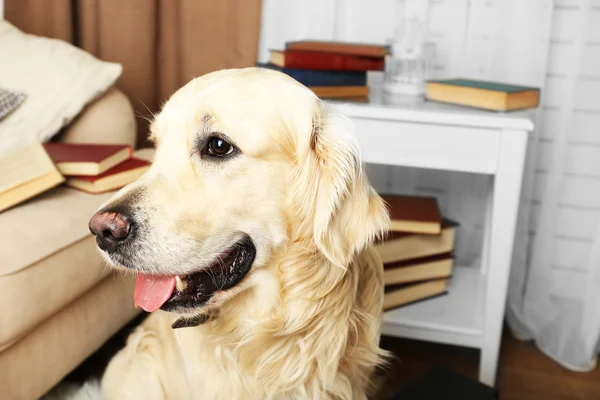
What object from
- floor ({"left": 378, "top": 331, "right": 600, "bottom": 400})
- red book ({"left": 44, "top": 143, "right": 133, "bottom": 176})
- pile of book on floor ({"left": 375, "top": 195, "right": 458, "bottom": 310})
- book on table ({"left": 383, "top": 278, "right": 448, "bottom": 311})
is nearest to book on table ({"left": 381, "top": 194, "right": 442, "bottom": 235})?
pile of book on floor ({"left": 375, "top": 195, "right": 458, "bottom": 310})

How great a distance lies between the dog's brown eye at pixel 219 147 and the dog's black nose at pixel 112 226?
6.3 inches

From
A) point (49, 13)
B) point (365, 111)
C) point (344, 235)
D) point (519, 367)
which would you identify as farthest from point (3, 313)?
point (519, 367)

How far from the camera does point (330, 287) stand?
993mm

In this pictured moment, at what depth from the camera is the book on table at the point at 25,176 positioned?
1.17 m

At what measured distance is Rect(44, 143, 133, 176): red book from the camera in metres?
1.30

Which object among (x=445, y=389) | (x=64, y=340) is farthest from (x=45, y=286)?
(x=445, y=389)

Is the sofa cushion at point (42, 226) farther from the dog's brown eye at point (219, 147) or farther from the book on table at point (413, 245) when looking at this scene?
the book on table at point (413, 245)

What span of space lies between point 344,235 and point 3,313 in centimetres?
57

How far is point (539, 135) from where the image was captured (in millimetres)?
1770

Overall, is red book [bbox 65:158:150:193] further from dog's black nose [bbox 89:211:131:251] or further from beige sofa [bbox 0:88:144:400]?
dog's black nose [bbox 89:211:131:251]

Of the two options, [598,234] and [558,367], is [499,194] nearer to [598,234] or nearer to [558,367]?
[598,234]

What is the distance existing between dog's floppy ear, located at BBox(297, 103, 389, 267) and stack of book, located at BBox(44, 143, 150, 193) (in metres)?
0.57

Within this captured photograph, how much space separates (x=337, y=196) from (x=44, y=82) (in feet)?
3.09

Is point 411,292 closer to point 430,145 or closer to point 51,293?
point 430,145
